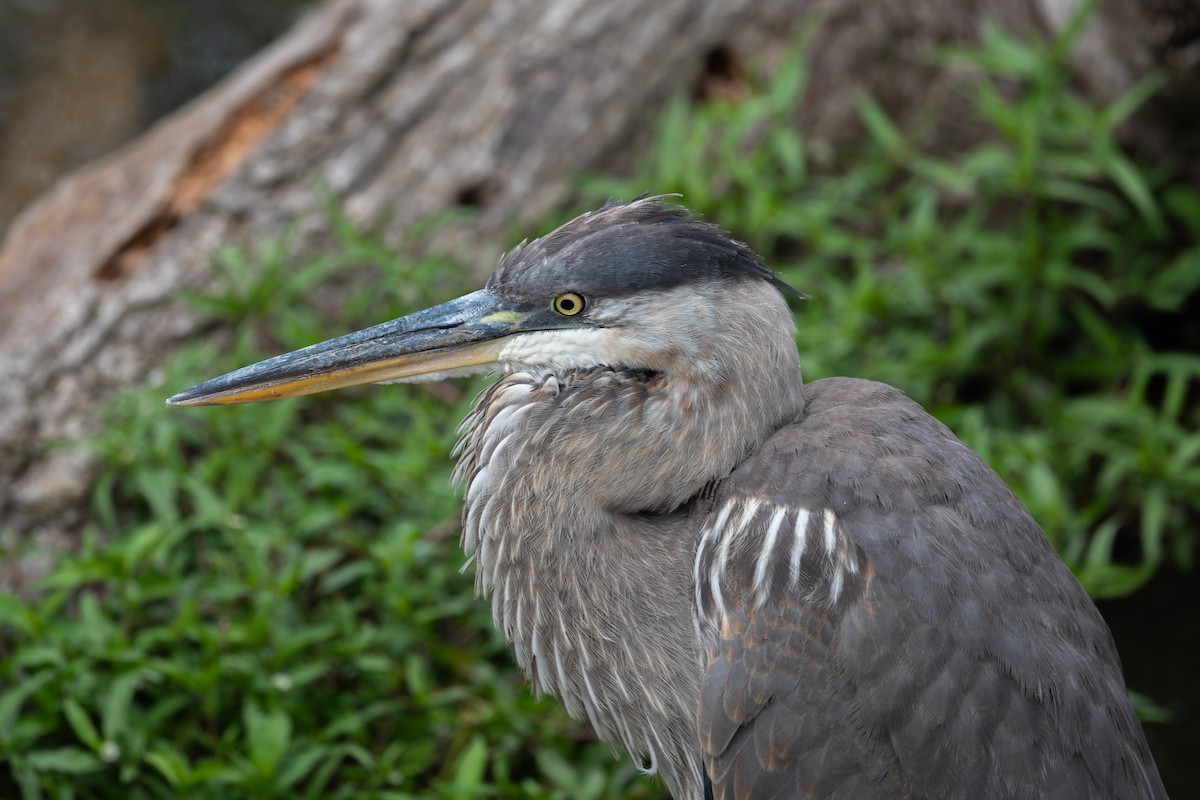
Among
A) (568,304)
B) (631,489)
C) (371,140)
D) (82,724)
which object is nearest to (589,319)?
(568,304)

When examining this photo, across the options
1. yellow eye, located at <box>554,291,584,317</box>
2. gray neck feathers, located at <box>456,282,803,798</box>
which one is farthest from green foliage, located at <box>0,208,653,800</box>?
yellow eye, located at <box>554,291,584,317</box>

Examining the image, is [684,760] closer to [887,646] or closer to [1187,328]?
[887,646]

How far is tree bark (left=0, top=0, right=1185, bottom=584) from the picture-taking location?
3619 mm

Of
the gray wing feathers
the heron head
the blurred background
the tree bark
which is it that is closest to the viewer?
the gray wing feathers

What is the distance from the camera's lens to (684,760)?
231 centimetres

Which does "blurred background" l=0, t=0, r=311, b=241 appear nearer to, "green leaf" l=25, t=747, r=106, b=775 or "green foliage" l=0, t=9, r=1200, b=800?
"green foliage" l=0, t=9, r=1200, b=800

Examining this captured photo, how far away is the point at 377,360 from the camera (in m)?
2.34

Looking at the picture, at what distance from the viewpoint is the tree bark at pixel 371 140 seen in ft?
11.9

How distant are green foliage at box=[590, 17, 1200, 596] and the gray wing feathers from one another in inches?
55.3

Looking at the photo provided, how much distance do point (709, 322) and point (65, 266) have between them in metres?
2.35

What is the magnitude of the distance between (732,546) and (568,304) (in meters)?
0.53

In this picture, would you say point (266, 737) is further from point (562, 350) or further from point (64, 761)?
point (562, 350)

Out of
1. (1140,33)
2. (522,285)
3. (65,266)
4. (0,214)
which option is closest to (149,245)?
(65,266)

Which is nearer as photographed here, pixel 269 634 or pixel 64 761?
pixel 64 761
